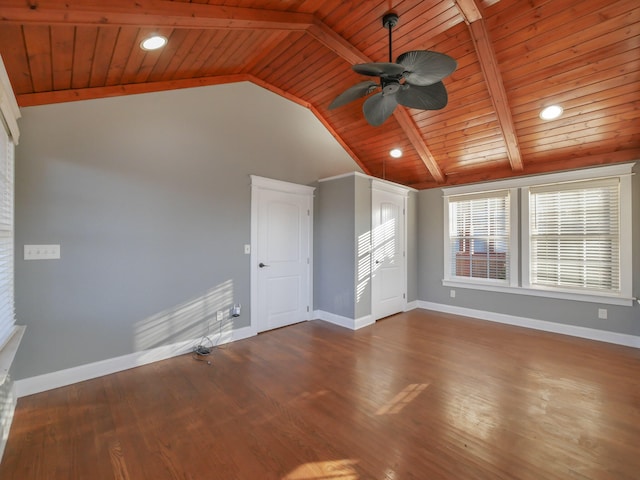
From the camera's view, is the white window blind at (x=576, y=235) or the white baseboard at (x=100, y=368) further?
the white window blind at (x=576, y=235)

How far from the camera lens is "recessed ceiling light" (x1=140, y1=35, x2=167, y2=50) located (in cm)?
234

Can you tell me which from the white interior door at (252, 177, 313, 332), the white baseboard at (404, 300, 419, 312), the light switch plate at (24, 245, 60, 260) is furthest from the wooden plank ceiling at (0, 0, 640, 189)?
the white baseboard at (404, 300, 419, 312)

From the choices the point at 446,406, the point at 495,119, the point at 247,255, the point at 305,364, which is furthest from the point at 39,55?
the point at 495,119

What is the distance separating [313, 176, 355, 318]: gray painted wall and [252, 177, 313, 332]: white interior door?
198 mm

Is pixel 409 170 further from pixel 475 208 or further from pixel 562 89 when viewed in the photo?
pixel 562 89

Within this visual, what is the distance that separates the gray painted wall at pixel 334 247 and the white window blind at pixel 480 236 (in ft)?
6.95

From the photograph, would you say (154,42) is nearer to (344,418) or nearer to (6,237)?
(6,237)

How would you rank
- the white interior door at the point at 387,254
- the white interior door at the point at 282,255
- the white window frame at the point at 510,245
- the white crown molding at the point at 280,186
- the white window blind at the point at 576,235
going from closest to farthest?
1. the white window blind at the point at 576,235
2. the white crown molding at the point at 280,186
3. the white interior door at the point at 282,255
4. the white window frame at the point at 510,245
5. the white interior door at the point at 387,254

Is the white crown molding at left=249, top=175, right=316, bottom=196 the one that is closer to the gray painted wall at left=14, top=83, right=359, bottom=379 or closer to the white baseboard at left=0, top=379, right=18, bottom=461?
the gray painted wall at left=14, top=83, right=359, bottom=379

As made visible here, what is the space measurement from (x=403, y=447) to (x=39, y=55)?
3.64m

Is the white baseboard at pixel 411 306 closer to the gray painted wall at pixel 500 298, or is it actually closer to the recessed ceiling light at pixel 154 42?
the gray painted wall at pixel 500 298

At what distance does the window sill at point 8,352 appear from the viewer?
157 cm

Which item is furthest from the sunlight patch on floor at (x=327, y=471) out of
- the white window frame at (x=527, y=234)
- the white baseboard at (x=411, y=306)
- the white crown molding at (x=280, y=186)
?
the white window frame at (x=527, y=234)

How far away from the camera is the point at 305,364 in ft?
10.3
